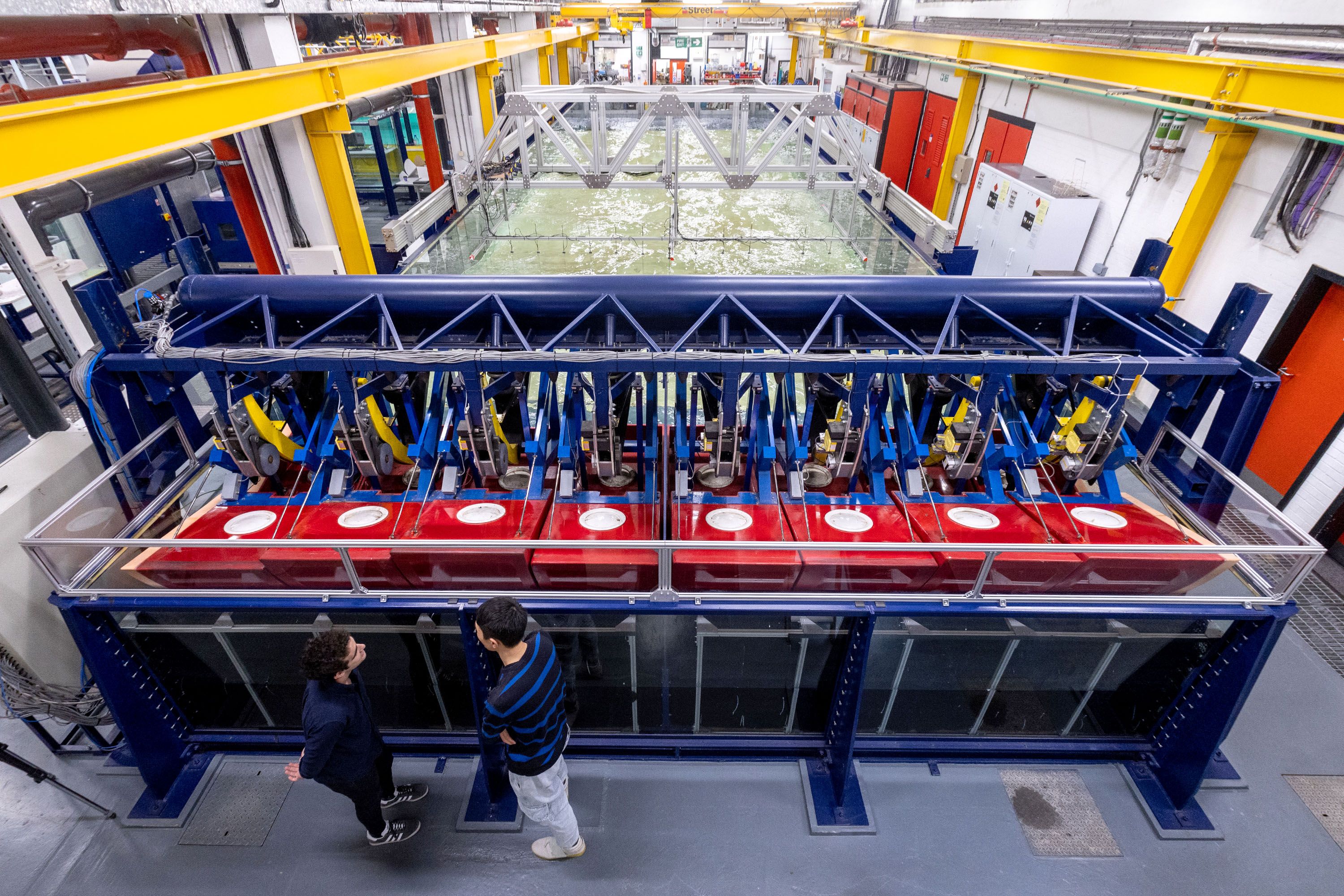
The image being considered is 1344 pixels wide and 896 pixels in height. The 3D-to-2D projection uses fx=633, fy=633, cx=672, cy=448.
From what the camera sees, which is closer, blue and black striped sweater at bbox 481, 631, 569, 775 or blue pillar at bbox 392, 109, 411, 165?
blue and black striped sweater at bbox 481, 631, 569, 775

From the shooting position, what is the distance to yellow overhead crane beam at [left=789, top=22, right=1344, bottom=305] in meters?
4.77

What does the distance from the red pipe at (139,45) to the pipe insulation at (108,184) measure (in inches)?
15.7

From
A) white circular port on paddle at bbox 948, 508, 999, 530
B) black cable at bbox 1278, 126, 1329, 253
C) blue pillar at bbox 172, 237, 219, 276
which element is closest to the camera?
white circular port on paddle at bbox 948, 508, 999, 530

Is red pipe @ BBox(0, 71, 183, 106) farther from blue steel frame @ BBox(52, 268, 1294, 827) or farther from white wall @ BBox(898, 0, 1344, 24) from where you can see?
white wall @ BBox(898, 0, 1344, 24)

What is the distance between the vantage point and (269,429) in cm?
405

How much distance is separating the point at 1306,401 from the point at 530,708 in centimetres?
694

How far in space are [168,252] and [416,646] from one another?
920 cm

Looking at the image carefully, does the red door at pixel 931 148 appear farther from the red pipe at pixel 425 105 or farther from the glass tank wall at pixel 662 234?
the red pipe at pixel 425 105

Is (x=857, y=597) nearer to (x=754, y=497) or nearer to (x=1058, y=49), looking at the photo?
(x=754, y=497)

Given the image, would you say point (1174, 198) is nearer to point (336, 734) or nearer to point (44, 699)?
point (336, 734)

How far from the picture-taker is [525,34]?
13.8 meters

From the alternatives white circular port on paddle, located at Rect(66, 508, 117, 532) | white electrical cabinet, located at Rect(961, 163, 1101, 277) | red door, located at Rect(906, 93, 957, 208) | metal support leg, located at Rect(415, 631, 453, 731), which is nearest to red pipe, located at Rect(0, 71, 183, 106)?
white circular port on paddle, located at Rect(66, 508, 117, 532)

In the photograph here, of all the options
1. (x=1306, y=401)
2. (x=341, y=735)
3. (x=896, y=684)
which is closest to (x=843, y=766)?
(x=896, y=684)

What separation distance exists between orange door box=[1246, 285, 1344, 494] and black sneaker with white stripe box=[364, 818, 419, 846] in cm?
721
